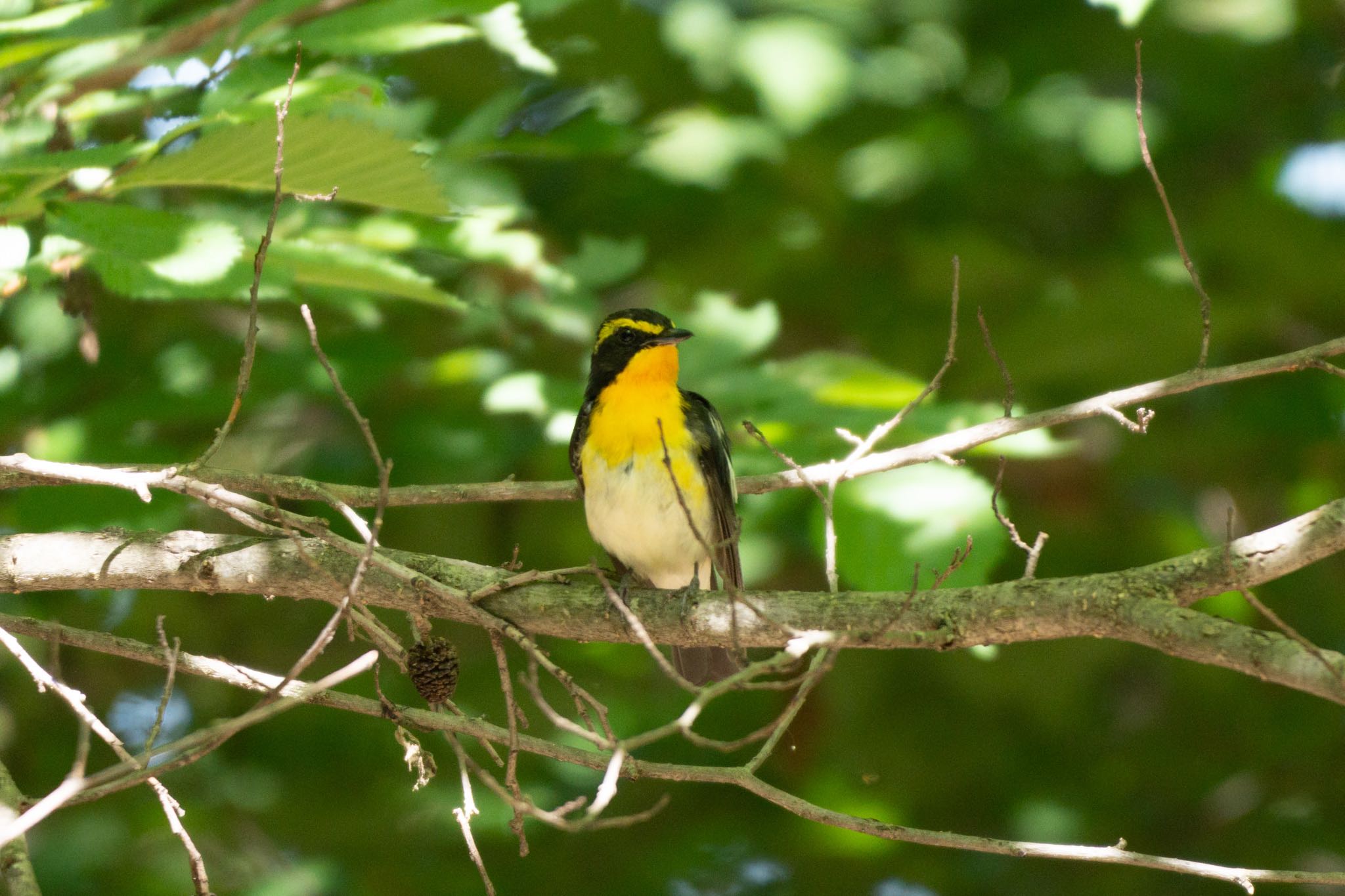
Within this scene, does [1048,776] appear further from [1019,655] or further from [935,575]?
[935,575]

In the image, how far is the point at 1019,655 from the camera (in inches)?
259

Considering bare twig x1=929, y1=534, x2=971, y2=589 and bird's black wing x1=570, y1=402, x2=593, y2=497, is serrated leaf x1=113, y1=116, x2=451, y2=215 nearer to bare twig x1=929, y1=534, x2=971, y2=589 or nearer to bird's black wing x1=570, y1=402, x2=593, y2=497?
bare twig x1=929, y1=534, x2=971, y2=589

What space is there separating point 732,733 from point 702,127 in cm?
329

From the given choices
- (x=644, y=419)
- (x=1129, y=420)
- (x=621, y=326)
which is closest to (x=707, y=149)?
(x=621, y=326)

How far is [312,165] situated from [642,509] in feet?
7.38

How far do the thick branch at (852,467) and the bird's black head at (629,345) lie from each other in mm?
1647

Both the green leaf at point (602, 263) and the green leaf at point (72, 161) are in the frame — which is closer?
the green leaf at point (72, 161)

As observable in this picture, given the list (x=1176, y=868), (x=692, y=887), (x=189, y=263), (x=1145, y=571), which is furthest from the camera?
(x=692, y=887)

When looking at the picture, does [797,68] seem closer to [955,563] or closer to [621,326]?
[621,326]

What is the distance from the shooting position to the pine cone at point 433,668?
3.11 meters

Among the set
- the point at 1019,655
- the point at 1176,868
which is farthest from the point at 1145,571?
the point at 1019,655

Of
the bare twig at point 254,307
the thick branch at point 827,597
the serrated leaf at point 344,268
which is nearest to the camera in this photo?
the thick branch at point 827,597

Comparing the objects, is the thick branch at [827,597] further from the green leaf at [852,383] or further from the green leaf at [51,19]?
the green leaf at [51,19]

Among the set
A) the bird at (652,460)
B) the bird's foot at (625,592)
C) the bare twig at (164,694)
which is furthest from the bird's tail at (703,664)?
the bare twig at (164,694)
